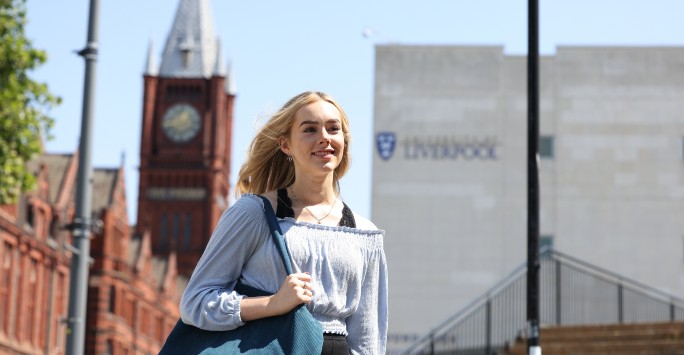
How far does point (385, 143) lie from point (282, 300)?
38991mm

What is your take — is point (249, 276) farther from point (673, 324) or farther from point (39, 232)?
point (39, 232)

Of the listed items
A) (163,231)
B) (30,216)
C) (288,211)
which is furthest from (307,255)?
(163,231)

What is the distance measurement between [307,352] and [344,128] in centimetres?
86

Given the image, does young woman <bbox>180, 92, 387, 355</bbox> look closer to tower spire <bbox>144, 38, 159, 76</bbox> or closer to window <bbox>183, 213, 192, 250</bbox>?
window <bbox>183, 213, 192, 250</bbox>

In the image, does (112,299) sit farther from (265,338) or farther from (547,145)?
(265,338)

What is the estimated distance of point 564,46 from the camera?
43.7 metres

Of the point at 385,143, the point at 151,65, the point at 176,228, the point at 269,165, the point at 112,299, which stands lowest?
the point at 269,165

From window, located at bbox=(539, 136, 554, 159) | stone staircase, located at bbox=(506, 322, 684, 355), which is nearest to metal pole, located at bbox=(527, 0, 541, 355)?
stone staircase, located at bbox=(506, 322, 684, 355)

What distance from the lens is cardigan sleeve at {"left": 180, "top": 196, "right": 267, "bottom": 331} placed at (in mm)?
4492

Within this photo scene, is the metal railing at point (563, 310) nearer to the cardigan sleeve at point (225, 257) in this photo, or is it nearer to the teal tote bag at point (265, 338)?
the cardigan sleeve at point (225, 257)

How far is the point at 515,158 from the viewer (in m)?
43.7

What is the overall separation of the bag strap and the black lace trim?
62 mm

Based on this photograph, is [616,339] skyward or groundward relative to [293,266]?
groundward

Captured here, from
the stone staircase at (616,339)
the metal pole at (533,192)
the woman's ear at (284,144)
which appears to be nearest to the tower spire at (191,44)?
the stone staircase at (616,339)
